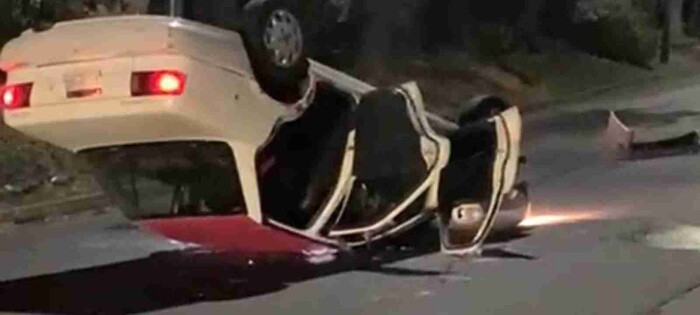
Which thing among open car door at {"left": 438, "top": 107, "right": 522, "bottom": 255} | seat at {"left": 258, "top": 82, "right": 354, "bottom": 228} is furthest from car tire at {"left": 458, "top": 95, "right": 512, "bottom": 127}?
seat at {"left": 258, "top": 82, "right": 354, "bottom": 228}

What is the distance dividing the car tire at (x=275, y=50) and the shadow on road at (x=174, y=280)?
140 centimetres

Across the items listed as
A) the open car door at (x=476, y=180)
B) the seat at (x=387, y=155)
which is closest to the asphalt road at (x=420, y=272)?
the open car door at (x=476, y=180)

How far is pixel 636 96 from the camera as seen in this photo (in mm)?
34500

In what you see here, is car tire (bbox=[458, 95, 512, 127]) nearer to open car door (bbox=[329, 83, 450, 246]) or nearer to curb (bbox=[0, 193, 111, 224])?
open car door (bbox=[329, 83, 450, 246])

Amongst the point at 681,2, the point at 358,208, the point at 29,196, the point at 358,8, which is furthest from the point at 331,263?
the point at 681,2

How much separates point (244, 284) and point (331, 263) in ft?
3.02

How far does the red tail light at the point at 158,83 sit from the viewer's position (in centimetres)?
976

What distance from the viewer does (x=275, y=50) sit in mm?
10766

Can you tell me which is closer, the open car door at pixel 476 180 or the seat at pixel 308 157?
the seat at pixel 308 157

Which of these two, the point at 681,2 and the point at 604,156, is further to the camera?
the point at 681,2

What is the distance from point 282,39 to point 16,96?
1946 millimetres

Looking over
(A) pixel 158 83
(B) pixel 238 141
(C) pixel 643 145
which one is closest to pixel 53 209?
(B) pixel 238 141

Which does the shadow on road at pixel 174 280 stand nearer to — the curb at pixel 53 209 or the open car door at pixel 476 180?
the open car door at pixel 476 180

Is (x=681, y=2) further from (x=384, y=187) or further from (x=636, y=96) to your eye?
(x=384, y=187)
